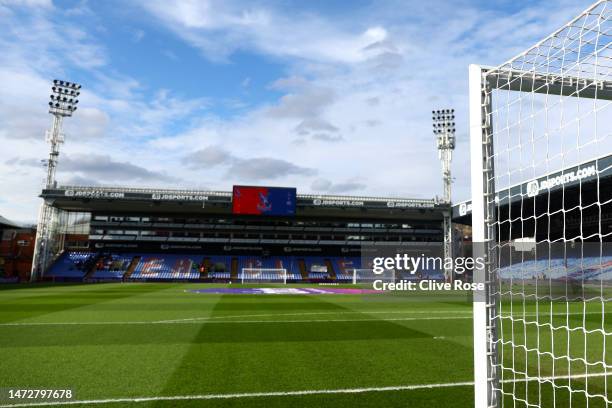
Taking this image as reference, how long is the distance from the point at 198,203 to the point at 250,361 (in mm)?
35760

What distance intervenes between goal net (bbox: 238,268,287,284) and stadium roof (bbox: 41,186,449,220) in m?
6.54

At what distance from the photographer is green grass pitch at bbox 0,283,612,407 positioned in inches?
171

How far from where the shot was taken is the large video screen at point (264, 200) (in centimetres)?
3966

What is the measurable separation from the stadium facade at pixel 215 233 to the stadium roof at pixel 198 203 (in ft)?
0.31

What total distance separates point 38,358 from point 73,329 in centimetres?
280

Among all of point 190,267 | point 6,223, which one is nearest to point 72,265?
point 6,223

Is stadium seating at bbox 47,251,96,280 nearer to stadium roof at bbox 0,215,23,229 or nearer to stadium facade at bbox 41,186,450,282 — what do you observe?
stadium facade at bbox 41,186,450,282

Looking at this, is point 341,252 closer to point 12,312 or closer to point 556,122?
point 12,312

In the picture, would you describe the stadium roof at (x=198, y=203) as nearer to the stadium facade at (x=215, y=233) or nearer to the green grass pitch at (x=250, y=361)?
the stadium facade at (x=215, y=233)

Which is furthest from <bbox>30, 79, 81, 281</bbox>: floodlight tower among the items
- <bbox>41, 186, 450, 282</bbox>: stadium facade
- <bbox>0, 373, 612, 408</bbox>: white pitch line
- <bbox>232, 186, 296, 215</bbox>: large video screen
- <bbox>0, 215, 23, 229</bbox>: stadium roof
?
<bbox>0, 373, 612, 408</bbox>: white pitch line

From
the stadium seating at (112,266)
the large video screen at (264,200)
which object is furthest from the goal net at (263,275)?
the stadium seating at (112,266)

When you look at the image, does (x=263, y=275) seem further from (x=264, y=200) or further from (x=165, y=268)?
(x=165, y=268)

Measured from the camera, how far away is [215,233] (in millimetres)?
46438

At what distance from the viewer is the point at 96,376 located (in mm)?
5047
